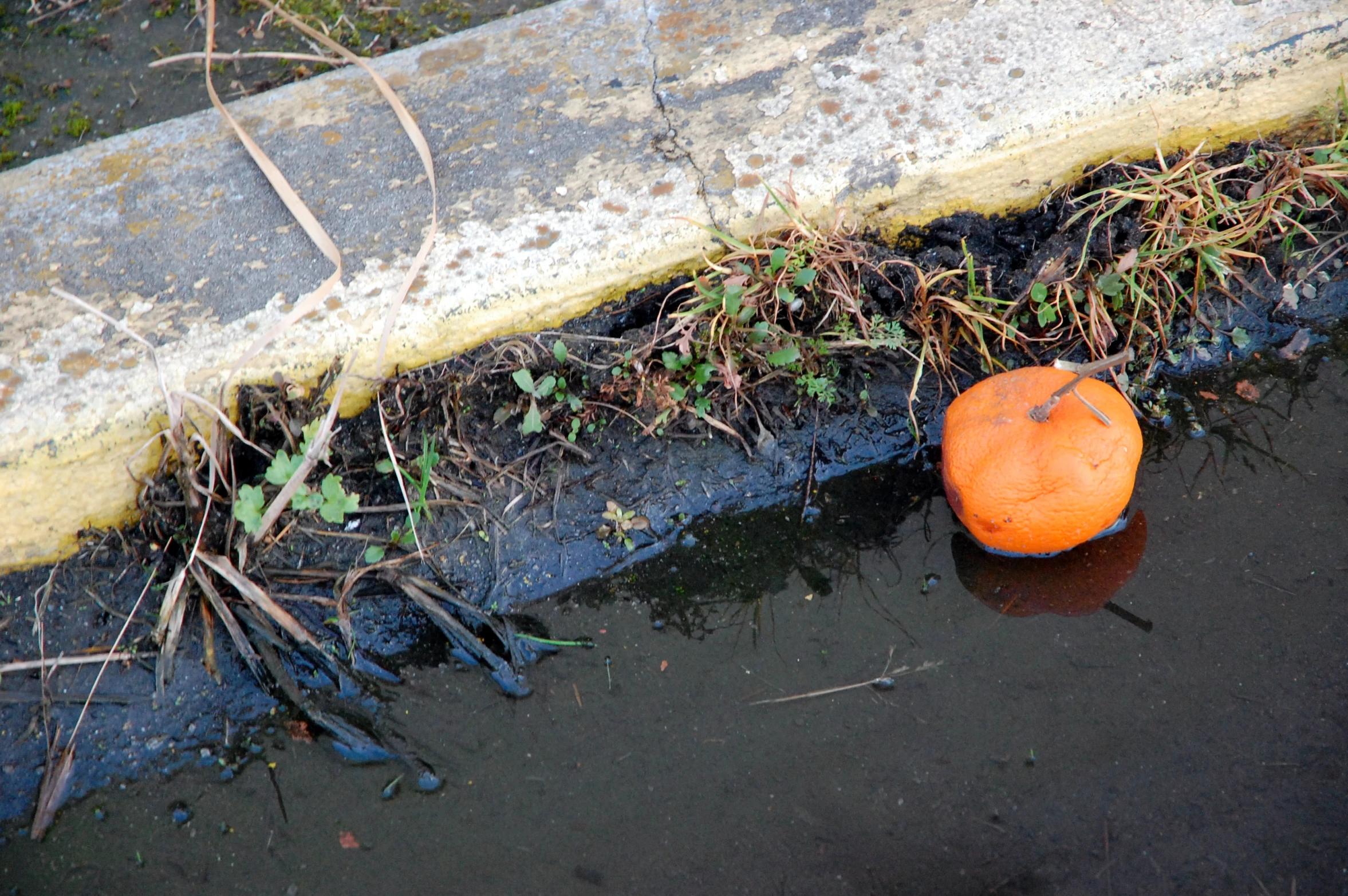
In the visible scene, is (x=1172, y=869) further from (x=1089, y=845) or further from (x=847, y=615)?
(x=847, y=615)

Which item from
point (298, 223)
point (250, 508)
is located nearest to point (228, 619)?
point (250, 508)

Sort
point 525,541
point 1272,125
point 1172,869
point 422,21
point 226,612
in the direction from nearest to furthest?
1. point 1172,869
2. point 226,612
3. point 525,541
4. point 1272,125
5. point 422,21

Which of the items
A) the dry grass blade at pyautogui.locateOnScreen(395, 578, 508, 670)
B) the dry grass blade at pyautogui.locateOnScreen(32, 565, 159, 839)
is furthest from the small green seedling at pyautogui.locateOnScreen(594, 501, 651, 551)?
the dry grass blade at pyautogui.locateOnScreen(32, 565, 159, 839)

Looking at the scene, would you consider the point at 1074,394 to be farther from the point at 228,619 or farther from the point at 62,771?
the point at 62,771

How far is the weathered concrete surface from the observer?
7.11 feet

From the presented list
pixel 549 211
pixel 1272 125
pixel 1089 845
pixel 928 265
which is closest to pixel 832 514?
pixel 928 265

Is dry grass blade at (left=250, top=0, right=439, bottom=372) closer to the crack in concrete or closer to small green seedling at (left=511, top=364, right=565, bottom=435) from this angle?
small green seedling at (left=511, top=364, right=565, bottom=435)

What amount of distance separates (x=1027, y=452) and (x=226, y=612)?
201cm

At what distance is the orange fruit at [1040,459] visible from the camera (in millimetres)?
1948

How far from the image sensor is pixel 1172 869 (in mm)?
1852

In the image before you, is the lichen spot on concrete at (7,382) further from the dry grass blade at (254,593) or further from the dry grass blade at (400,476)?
the dry grass blade at (400,476)

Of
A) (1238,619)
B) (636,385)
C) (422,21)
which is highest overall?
(422,21)

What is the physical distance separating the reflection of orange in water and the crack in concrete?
116 centimetres

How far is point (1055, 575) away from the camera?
7.34 feet
